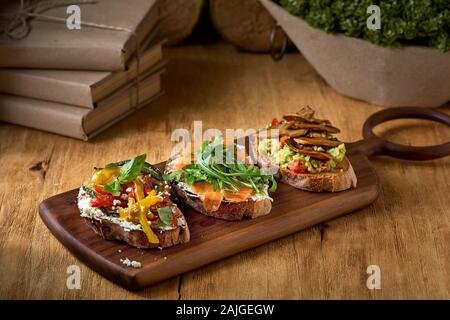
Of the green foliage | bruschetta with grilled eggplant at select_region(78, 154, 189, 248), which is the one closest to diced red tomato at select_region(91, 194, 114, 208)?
bruschetta with grilled eggplant at select_region(78, 154, 189, 248)

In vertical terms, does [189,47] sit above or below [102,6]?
below

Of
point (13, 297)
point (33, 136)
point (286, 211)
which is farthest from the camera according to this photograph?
point (33, 136)

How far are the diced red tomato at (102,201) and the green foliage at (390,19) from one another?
1269 mm

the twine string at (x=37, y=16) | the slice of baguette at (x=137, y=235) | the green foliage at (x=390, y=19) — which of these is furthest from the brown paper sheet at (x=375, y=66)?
the slice of baguette at (x=137, y=235)

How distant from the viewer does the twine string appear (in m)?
3.22

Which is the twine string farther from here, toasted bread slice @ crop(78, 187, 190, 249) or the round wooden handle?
toasted bread slice @ crop(78, 187, 190, 249)

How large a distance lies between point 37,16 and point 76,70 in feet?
1.09

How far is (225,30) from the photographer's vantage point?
3.84 m

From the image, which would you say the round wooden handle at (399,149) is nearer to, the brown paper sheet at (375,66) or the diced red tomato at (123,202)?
the brown paper sheet at (375,66)

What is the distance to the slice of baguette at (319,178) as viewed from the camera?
2.57 meters

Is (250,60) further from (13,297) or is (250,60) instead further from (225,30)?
(13,297)

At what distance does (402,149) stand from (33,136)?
1.41 m

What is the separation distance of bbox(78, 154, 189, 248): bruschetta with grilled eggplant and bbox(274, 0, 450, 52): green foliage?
1129 millimetres

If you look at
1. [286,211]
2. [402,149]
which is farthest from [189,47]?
[286,211]
